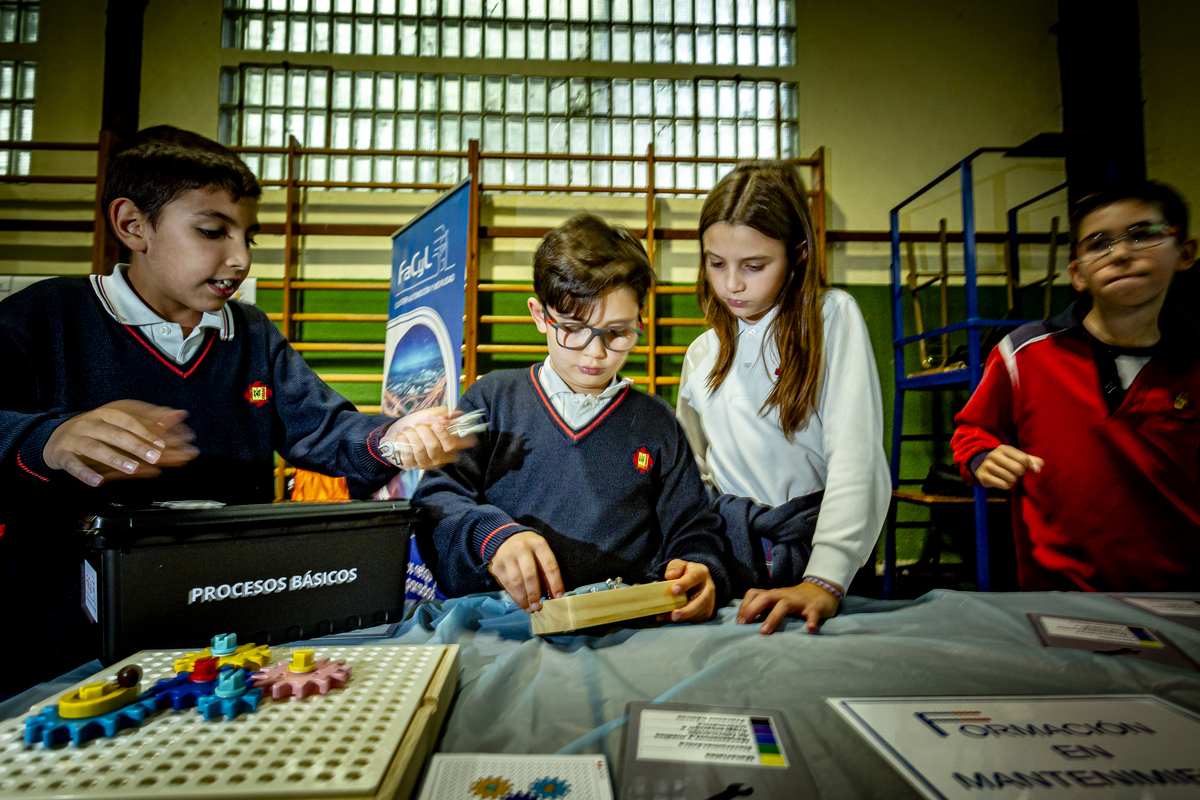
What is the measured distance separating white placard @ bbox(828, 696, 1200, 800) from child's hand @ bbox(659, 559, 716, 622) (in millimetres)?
273

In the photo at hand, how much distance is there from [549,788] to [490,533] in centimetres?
51

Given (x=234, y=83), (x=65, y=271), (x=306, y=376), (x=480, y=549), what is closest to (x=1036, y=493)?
(x=480, y=549)

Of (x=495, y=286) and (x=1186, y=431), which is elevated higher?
(x=495, y=286)

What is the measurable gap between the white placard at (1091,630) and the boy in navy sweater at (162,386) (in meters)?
0.89

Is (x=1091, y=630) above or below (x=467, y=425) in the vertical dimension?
below

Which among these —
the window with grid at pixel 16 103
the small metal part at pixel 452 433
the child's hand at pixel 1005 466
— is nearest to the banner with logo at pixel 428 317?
the small metal part at pixel 452 433

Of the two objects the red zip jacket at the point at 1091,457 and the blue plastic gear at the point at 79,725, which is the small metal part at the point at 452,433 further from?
the red zip jacket at the point at 1091,457

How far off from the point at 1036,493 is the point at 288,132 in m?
3.55

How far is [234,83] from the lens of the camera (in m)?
2.89

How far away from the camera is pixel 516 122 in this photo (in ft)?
9.96

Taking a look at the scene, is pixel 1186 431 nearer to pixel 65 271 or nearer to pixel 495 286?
pixel 495 286

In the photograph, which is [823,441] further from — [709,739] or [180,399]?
[180,399]

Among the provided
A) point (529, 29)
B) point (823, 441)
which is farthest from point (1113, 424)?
point (529, 29)

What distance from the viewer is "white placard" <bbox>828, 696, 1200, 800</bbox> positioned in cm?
38
